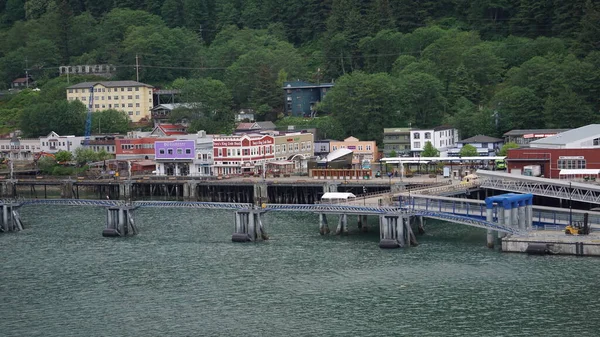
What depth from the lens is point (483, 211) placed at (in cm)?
5603

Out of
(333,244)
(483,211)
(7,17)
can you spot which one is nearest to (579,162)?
(483,211)

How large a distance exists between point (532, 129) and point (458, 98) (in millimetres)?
11314

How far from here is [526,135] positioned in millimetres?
81188

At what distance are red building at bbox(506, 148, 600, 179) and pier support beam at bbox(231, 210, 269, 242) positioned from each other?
1855 centimetres

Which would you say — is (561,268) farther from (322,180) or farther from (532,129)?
(532,129)

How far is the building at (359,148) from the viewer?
8506 cm

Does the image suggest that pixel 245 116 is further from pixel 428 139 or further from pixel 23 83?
pixel 23 83

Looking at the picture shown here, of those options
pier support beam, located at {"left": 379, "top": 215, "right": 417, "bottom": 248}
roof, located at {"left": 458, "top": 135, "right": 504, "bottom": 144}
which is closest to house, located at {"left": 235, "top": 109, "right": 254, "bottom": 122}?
roof, located at {"left": 458, "top": 135, "right": 504, "bottom": 144}

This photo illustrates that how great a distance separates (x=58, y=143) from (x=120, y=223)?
38703 millimetres

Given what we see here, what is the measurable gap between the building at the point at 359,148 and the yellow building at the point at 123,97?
27772 millimetres

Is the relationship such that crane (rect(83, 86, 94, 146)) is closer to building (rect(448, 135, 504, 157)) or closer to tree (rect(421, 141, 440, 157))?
tree (rect(421, 141, 440, 157))

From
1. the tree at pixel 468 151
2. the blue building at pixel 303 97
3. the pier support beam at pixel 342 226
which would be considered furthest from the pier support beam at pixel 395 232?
the blue building at pixel 303 97

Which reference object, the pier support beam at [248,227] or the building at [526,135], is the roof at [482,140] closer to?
the building at [526,135]

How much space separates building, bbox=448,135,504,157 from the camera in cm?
8229
